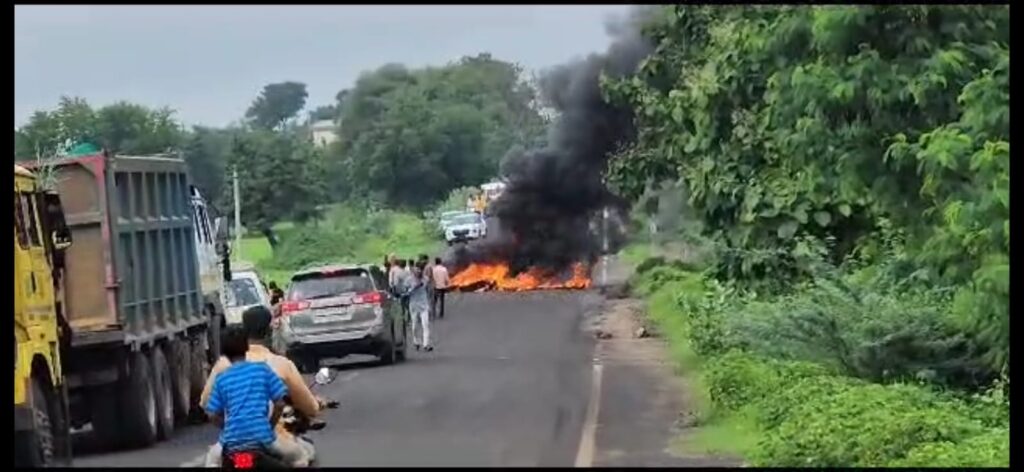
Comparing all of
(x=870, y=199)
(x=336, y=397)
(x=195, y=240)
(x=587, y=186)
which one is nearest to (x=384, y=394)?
(x=336, y=397)

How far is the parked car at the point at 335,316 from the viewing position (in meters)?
23.6

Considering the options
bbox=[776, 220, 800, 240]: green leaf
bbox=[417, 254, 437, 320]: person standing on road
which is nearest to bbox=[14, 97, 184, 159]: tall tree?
bbox=[776, 220, 800, 240]: green leaf

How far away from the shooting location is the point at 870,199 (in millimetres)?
15367

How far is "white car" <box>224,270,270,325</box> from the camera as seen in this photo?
23.5m

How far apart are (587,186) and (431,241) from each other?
7008mm

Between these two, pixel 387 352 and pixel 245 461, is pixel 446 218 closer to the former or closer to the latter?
pixel 387 352

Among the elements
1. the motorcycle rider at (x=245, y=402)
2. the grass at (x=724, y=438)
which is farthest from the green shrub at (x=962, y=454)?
the motorcycle rider at (x=245, y=402)

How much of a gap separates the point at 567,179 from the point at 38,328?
1914cm

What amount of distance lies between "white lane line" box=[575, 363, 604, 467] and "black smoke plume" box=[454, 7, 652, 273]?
12.3ft

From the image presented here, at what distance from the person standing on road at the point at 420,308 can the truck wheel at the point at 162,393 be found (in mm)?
9450

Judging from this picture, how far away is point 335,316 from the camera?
938 inches

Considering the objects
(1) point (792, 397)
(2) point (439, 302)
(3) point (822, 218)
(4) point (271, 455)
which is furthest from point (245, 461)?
(2) point (439, 302)

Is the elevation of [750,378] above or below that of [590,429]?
above

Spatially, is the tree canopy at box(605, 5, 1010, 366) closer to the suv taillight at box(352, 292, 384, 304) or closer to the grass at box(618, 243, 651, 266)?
the suv taillight at box(352, 292, 384, 304)
